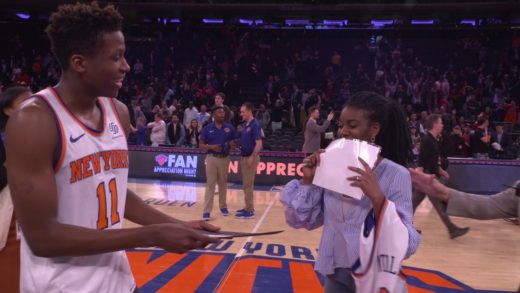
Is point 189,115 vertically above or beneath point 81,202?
beneath

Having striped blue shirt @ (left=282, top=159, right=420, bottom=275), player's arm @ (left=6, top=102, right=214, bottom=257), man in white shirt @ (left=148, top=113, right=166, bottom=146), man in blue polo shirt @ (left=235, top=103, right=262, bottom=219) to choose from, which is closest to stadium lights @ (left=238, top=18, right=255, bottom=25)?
man in white shirt @ (left=148, top=113, right=166, bottom=146)

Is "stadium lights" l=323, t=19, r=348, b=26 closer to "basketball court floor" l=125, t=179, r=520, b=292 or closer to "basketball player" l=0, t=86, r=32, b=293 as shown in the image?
"basketball court floor" l=125, t=179, r=520, b=292

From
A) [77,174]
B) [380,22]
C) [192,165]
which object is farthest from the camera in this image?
[380,22]

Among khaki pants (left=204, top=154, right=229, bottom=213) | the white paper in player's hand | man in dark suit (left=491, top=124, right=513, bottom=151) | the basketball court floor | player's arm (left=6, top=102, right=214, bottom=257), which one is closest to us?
player's arm (left=6, top=102, right=214, bottom=257)

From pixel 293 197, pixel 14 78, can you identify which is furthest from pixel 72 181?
pixel 14 78

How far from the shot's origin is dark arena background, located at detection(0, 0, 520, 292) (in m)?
5.61

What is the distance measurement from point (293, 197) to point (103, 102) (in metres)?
1.15

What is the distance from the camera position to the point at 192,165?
1244cm

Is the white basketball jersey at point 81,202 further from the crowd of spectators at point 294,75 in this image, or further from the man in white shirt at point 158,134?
the man in white shirt at point 158,134

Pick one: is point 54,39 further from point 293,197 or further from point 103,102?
point 293,197

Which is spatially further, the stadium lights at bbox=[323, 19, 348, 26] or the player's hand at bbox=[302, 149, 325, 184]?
the stadium lights at bbox=[323, 19, 348, 26]

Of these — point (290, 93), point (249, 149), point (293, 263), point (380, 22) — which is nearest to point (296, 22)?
point (380, 22)

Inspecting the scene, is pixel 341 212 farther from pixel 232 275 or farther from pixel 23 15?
pixel 23 15

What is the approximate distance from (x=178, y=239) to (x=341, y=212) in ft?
3.55
